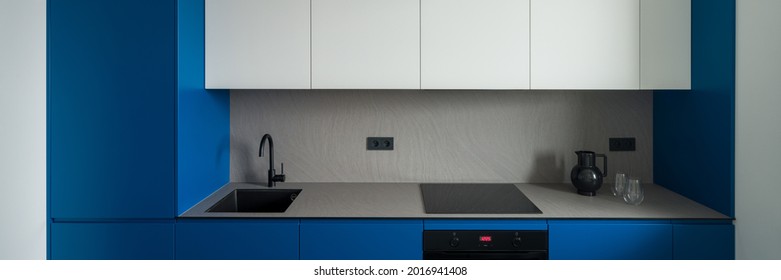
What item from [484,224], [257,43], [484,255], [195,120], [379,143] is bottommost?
[484,255]

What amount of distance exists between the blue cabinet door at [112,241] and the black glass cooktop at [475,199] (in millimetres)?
1072

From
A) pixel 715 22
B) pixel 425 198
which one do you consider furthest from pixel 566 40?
pixel 425 198

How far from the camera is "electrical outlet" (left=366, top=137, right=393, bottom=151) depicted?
2.72 metres

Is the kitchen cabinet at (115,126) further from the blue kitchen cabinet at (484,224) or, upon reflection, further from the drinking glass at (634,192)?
the drinking glass at (634,192)

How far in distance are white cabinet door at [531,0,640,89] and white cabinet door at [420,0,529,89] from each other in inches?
2.8

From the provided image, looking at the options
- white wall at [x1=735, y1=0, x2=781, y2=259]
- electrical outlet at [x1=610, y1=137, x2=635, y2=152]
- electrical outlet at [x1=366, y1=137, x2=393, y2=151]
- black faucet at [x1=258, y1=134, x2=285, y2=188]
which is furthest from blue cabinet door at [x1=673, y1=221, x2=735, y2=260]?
black faucet at [x1=258, y1=134, x2=285, y2=188]

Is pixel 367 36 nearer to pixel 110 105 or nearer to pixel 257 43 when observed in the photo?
pixel 257 43

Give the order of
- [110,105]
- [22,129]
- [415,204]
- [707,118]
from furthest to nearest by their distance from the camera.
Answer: [415,204], [707,118], [110,105], [22,129]

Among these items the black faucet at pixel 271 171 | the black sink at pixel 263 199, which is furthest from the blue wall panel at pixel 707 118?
the black faucet at pixel 271 171

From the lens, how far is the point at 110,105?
1.98m

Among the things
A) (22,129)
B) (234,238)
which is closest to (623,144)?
(234,238)

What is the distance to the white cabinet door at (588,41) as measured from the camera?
2.25 metres

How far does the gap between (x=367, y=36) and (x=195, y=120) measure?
831mm

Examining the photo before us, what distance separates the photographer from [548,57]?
226cm
